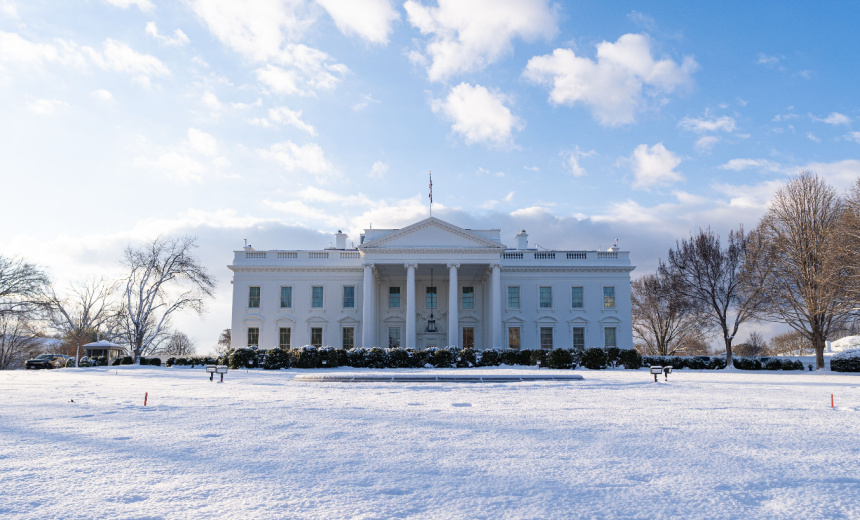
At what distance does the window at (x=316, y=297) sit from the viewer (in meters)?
41.9

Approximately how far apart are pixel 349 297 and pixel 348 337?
291 cm

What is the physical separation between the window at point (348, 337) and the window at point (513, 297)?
11.6m

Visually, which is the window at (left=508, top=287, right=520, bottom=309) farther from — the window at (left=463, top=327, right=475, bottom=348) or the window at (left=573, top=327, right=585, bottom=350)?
the window at (left=573, top=327, right=585, bottom=350)

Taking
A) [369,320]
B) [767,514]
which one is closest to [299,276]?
[369,320]

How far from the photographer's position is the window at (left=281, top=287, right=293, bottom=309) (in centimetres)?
4181

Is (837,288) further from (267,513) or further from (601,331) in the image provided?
(267,513)

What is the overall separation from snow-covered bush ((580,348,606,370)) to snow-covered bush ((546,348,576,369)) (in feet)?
3.04

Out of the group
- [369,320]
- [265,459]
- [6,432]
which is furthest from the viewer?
[369,320]

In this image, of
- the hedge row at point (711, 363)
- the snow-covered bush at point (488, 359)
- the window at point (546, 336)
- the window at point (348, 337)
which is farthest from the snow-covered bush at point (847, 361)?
the window at point (348, 337)

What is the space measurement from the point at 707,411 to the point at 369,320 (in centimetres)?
2730

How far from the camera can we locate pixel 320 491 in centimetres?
600

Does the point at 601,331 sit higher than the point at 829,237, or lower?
lower

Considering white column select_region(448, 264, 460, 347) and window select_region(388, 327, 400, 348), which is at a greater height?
white column select_region(448, 264, 460, 347)

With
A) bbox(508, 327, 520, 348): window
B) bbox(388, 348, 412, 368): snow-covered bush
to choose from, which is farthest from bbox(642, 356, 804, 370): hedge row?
bbox(388, 348, 412, 368): snow-covered bush
